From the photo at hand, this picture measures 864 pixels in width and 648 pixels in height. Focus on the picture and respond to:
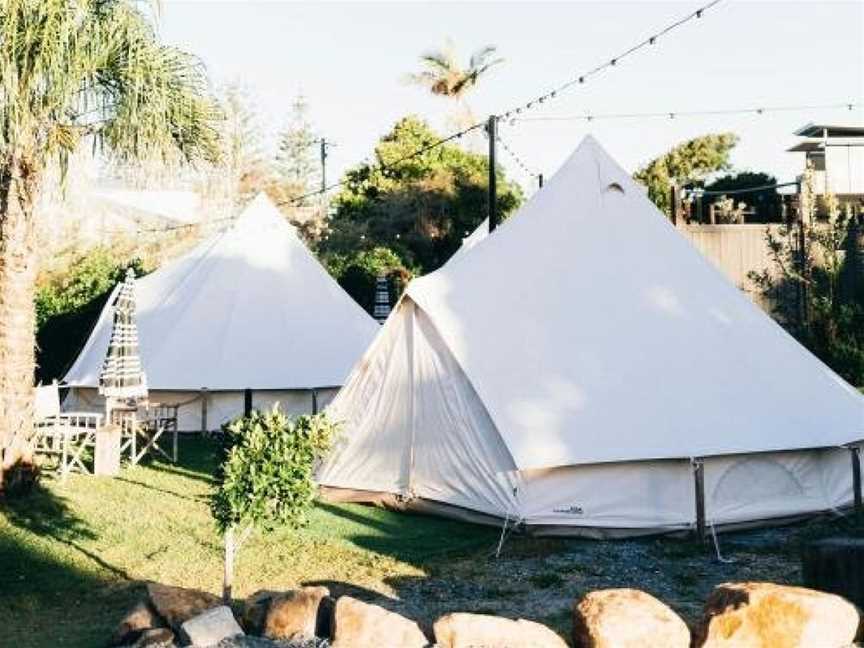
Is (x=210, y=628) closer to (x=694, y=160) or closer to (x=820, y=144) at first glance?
(x=820, y=144)

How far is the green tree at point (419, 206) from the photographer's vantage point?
29375 millimetres

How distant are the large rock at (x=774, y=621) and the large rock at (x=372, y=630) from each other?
59.6 inches

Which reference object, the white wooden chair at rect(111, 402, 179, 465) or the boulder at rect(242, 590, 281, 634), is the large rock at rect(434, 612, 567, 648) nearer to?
the boulder at rect(242, 590, 281, 634)

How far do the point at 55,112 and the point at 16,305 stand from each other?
5.87ft

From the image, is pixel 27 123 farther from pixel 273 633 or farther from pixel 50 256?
pixel 50 256

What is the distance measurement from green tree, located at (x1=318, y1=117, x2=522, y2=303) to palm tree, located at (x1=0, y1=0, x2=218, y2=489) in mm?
17804

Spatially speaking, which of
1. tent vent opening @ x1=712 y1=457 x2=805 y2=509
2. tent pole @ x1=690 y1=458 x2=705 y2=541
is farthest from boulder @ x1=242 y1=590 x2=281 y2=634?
tent vent opening @ x1=712 y1=457 x2=805 y2=509

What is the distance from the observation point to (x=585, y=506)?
29.0 feet

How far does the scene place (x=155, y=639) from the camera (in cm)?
561

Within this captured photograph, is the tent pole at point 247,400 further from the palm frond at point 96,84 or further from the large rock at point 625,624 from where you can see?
the large rock at point 625,624

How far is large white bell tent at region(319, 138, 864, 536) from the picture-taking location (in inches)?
349

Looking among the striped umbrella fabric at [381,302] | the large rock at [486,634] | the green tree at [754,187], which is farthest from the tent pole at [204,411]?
the green tree at [754,187]

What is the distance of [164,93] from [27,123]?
1.38m

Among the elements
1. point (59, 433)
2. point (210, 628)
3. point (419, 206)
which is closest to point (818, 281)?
point (59, 433)
